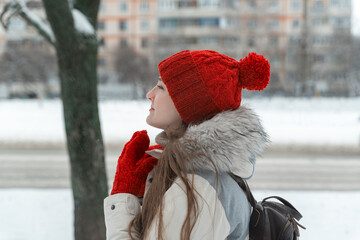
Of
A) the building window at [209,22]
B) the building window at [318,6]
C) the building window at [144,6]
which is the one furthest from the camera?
the building window at [144,6]

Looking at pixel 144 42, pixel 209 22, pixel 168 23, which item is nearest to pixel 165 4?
pixel 168 23

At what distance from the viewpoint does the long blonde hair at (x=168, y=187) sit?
1219mm

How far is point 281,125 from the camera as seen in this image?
16359 millimetres

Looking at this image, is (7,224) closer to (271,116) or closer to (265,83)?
(265,83)

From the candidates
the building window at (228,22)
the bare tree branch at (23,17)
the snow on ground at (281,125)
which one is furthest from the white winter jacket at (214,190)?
the building window at (228,22)

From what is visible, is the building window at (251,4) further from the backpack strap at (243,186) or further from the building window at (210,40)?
the backpack strap at (243,186)

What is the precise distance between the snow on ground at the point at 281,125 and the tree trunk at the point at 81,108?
8.11m

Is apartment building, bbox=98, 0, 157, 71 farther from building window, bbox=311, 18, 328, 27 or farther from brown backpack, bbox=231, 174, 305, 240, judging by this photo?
brown backpack, bbox=231, 174, 305, 240

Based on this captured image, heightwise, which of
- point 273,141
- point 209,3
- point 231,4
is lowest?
point 273,141

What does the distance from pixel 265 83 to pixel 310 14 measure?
41.8 m

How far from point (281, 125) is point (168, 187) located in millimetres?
15703

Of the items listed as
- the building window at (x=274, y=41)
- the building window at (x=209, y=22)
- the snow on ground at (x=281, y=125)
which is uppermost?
the building window at (x=209, y=22)

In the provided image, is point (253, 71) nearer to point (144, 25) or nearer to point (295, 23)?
point (295, 23)

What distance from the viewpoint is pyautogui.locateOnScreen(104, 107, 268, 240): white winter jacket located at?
1.23 meters
